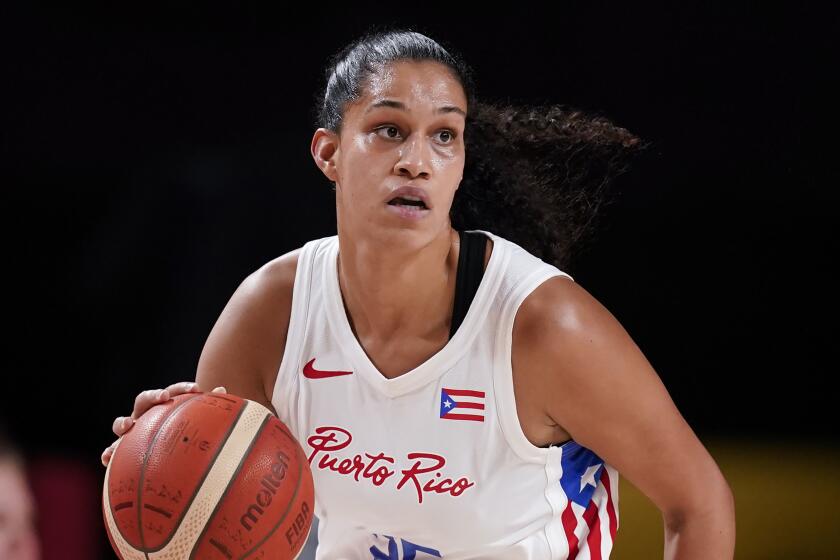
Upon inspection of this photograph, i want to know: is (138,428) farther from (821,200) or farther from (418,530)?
(821,200)

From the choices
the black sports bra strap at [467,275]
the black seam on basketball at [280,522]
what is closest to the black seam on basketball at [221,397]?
the black seam on basketball at [280,522]

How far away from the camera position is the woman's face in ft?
6.12

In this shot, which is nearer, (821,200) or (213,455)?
(213,455)

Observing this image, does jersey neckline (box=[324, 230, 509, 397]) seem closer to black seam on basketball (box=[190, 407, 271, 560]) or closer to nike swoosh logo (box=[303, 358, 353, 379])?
nike swoosh logo (box=[303, 358, 353, 379])

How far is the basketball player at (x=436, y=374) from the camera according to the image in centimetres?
189

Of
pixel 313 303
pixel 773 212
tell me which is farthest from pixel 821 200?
pixel 313 303

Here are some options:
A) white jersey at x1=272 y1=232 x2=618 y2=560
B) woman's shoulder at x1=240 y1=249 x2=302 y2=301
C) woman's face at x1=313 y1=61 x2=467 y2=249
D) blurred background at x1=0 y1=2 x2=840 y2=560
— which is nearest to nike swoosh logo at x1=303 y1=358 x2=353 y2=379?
white jersey at x1=272 y1=232 x2=618 y2=560

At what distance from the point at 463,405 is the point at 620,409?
270 millimetres

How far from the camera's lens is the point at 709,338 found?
3.15 meters

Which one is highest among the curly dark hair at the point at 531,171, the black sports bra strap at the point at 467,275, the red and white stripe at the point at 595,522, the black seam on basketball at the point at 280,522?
the curly dark hair at the point at 531,171

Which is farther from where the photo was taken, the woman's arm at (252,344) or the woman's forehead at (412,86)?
the woman's arm at (252,344)

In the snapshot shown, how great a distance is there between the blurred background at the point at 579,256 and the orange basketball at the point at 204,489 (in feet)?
4.62

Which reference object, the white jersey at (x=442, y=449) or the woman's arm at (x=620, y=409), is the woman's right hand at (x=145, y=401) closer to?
the white jersey at (x=442, y=449)

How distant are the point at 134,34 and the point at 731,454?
211 cm
